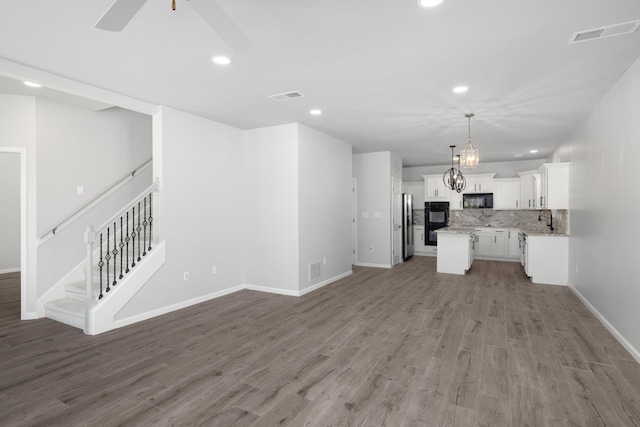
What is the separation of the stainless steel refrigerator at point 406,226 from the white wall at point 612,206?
3.94 metres

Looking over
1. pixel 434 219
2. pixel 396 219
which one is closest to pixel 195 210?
pixel 396 219

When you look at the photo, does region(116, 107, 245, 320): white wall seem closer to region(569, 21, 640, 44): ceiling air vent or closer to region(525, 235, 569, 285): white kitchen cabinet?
region(569, 21, 640, 44): ceiling air vent

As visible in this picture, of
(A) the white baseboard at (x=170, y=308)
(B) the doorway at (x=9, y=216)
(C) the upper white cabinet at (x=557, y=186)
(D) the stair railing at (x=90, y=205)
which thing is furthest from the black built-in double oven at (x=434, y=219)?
(B) the doorway at (x=9, y=216)

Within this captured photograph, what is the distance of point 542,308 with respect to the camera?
186 inches

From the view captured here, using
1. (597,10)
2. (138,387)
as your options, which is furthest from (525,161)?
(138,387)

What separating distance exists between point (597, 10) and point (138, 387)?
14.2 feet

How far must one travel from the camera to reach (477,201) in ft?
30.7

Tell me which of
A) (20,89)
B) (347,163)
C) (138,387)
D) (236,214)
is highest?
(20,89)

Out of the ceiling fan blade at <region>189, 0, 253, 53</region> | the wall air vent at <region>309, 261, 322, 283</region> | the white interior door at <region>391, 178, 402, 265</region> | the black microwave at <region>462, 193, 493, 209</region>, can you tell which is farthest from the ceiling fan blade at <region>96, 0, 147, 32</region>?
the black microwave at <region>462, 193, 493, 209</region>

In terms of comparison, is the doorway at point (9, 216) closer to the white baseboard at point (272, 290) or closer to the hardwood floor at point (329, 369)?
the hardwood floor at point (329, 369)

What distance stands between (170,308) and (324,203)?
3024 millimetres

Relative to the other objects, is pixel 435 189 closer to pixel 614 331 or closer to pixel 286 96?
pixel 614 331

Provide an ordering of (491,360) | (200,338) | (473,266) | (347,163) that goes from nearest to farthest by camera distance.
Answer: (491,360) < (200,338) < (347,163) < (473,266)

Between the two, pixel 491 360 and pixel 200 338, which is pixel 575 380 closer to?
pixel 491 360
